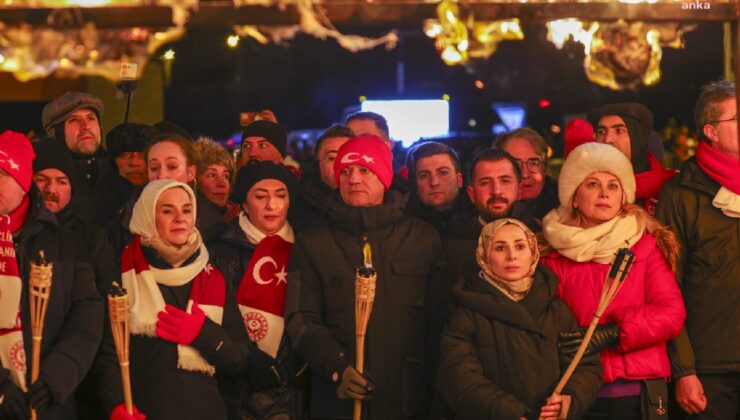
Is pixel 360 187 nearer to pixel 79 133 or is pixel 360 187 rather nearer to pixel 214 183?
pixel 214 183

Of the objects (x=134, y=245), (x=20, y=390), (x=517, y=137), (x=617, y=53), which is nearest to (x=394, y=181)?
(x=517, y=137)

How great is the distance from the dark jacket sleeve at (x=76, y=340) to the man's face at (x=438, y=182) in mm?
2037

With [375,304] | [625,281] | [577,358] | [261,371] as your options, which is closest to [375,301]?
[375,304]

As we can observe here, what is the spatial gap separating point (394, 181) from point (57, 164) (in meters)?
1.70

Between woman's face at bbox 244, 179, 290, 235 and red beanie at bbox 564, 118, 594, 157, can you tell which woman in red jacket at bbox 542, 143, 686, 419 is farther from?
woman's face at bbox 244, 179, 290, 235

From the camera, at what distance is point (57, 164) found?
5883mm

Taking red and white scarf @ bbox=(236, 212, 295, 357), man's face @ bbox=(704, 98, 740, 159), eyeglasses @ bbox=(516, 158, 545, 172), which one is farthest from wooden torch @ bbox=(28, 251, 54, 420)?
man's face @ bbox=(704, 98, 740, 159)

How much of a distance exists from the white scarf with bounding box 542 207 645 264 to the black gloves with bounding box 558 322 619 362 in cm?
33

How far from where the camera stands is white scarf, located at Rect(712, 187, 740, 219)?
228 inches

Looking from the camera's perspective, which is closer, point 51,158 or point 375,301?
point 375,301

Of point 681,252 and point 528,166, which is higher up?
point 528,166

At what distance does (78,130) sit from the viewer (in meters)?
6.68

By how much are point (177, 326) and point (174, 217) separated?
50 cm

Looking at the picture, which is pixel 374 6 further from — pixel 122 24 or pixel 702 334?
pixel 702 334
